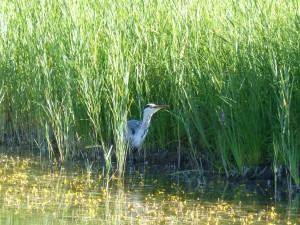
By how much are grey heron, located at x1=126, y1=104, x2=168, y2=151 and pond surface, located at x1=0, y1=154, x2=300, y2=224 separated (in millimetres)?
317

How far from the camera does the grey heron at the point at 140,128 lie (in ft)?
27.9

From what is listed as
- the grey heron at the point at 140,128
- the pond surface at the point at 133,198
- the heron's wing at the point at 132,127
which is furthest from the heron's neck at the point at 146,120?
the pond surface at the point at 133,198

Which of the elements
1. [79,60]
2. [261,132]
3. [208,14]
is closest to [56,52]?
[79,60]

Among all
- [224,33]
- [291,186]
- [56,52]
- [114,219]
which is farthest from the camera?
[56,52]

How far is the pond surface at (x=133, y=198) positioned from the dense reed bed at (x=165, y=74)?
32 centimetres

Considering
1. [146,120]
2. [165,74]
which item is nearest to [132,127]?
[146,120]

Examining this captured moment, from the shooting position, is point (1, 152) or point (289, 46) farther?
point (1, 152)

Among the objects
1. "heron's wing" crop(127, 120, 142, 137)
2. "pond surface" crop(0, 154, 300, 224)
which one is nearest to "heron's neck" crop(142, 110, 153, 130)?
"heron's wing" crop(127, 120, 142, 137)

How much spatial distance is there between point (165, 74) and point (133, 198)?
73.8 inches

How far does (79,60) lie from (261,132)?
215cm

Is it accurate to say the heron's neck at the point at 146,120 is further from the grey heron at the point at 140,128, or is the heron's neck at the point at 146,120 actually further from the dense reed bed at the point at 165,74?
the dense reed bed at the point at 165,74

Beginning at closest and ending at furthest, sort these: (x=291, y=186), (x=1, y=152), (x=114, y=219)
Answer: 1. (x=114, y=219)
2. (x=291, y=186)
3. (x=1, y=152)

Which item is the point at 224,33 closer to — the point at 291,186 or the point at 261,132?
the point at 261,132

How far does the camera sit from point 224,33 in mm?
8188
